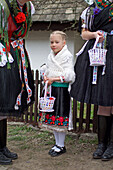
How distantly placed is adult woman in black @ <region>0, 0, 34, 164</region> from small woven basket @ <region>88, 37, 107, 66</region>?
0.78 meters

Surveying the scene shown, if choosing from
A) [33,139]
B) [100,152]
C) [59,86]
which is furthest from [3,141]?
[100,152]

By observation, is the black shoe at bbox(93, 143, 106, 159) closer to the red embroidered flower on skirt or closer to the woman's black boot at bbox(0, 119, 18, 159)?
the woman's black boot at bbox(0, 119, 18, 159)

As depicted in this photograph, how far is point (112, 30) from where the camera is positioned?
8.92ft

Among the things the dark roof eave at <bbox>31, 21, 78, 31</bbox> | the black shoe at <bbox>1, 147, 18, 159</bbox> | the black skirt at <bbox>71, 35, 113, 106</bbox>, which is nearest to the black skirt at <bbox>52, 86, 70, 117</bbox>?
the black skirt at <bbox>71, 35, 113, 106</bbox>

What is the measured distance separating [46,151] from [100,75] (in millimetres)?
1316

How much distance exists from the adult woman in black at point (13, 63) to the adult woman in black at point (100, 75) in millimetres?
638

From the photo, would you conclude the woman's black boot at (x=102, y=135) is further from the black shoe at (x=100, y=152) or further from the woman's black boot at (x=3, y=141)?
the woman's black boot at (x=3, y=141)

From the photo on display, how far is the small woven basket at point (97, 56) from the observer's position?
2.60 meters

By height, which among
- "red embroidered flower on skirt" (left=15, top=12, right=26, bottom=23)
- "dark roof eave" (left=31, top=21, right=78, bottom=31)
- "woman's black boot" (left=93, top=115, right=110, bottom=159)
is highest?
"dark roof eave" (left=31, top=21, right=78, bottom=31)

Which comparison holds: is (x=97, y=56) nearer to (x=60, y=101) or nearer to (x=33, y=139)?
(x=60, y=101)


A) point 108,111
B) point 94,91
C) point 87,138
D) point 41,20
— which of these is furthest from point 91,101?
point 41,20

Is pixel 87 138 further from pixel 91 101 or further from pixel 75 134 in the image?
pixel 91 101

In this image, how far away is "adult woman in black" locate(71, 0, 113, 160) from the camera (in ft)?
8.71

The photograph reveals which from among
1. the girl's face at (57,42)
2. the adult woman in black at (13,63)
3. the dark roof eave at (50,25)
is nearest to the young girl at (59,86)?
the girl's face at (57,42)
